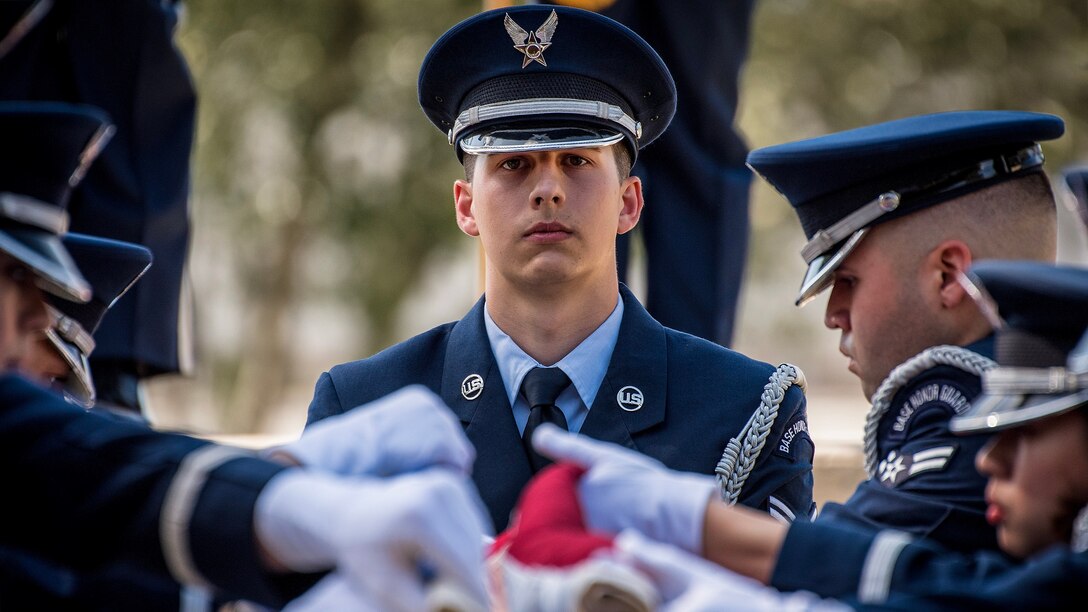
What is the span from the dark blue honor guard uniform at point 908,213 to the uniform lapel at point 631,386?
17.1 inches

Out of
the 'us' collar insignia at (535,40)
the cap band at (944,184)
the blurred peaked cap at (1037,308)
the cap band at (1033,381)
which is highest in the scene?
the 'us' collar insignia at (535,40)

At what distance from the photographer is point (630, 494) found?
2.36 m

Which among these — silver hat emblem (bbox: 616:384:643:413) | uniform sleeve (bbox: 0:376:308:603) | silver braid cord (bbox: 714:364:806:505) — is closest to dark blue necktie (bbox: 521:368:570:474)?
silver hat emblem (bbox: 616:384:643:413)

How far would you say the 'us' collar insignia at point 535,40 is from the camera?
3396 millimetres

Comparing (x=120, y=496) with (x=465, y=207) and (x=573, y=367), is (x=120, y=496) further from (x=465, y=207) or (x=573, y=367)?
(x=465, y=207)

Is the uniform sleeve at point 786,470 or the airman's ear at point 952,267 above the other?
the airman's ear at point 952,267

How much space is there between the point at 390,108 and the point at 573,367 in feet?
22.5

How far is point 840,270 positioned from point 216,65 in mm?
7452

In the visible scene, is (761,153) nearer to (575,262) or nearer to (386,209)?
(575,262)

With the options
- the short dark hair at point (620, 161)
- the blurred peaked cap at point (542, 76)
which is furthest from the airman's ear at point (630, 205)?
the blurred peaked cap at point (542, 76)

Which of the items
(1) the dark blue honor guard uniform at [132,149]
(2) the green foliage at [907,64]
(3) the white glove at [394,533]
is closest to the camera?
(3) the white glove at [394,533]

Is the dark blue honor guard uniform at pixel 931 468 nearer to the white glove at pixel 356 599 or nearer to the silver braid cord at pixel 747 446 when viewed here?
the silver braid cord at pixel 747 446

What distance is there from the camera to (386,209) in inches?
400

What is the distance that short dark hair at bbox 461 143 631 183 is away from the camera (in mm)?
3516
